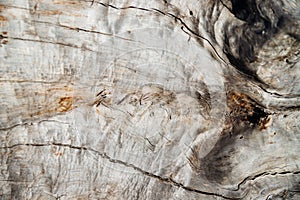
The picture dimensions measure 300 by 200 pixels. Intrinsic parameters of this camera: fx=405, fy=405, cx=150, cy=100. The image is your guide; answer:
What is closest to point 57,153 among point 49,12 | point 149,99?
point 149,99

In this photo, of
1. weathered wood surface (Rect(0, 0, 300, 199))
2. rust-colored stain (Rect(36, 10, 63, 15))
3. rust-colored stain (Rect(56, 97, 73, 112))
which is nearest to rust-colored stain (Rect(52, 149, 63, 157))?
weathered wood surface (Rect(0, 0, 300, 199))

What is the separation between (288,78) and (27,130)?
1.40 m

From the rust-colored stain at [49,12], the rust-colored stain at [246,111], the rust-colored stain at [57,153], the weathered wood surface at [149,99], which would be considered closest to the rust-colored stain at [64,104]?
the weathered wood surface at [149,99]

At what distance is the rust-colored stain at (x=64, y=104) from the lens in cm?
207

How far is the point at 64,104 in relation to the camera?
2082 mm

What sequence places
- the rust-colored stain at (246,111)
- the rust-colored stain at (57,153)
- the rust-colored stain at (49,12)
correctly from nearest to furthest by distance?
the rust-colored stain at (49,12), the rust-colored stain at (57,153), the rust-colored stain at (246,111)

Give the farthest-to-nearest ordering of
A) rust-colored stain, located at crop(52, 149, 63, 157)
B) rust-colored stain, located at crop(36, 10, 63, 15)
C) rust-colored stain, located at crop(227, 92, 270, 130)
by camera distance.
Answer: rust-colored stain, located at crop(227, 92, 270, 130)
rust-colored stain, located at crop(52, 149, 63, 157)
rust-colored stain, located at crop(36, 10, 63, 15)

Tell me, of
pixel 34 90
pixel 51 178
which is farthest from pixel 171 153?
pixel 34 90

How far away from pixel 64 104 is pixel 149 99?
0.44m

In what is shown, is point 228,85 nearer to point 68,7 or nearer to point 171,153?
point 171,153

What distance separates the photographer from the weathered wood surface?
202 cm

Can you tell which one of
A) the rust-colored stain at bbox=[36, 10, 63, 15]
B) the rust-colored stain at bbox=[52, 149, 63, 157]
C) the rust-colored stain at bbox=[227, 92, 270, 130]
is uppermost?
the rust-colored stain at bbox=[36, 10, 63, 15]

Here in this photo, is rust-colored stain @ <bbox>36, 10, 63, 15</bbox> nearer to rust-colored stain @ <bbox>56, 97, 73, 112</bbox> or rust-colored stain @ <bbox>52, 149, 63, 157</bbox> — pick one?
rust-colored stain @ <bbox>56, 97, 73, 112</bbox>

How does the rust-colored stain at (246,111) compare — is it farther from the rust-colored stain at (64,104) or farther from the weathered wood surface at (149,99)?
the rust-colored stain at (64,104)
